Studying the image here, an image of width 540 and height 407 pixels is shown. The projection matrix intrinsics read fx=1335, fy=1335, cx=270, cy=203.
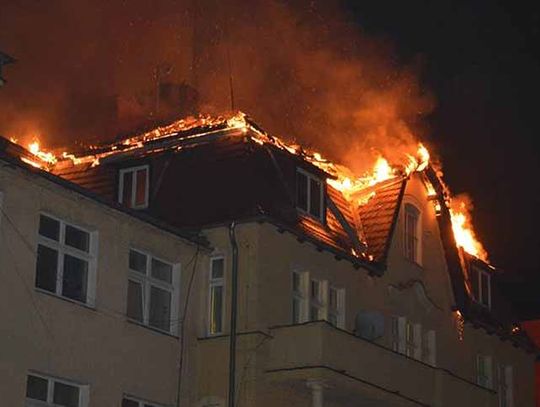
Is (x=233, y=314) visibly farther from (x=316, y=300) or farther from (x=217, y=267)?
(x=316, y=300)

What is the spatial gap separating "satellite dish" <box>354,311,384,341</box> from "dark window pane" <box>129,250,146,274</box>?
220 inches

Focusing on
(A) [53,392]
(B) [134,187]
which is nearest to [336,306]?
(B) [134,187]

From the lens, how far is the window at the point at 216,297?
29141 millimetres

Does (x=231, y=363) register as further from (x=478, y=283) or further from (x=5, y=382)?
(x=478, y=283)

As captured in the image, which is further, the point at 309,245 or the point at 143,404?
the point at 309,245

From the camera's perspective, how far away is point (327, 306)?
31.0 m

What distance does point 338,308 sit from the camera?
31.5m

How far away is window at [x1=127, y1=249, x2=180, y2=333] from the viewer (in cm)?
2761

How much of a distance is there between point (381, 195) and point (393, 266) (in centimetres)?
210

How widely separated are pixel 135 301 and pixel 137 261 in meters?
0.86

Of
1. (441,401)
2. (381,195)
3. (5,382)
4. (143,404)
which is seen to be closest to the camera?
(5,382)

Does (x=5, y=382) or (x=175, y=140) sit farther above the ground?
(x=175, y=140)

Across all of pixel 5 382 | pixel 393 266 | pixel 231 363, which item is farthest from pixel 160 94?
pixel 5 382

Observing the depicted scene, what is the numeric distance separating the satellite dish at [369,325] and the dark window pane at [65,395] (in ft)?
25.8
